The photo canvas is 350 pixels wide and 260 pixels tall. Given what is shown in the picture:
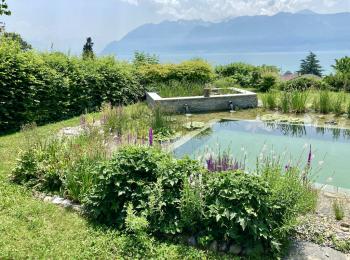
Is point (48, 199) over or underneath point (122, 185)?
underneath

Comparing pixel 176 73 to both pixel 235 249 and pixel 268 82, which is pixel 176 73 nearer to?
pixel 268 82

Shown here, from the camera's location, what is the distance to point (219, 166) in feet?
14.6

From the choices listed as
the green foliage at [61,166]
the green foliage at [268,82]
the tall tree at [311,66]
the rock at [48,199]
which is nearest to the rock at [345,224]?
the green foliage at [61,166]

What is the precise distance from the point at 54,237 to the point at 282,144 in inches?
214

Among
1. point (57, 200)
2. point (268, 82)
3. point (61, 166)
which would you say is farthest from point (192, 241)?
point (268, 82)

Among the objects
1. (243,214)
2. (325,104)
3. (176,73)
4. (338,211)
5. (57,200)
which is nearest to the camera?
(243,214)

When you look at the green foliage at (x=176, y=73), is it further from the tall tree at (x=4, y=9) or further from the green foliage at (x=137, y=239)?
the green foliage at (x=137, y=239)

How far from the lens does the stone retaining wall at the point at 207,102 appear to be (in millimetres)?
11344

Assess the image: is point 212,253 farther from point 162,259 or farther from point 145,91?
point 145,91

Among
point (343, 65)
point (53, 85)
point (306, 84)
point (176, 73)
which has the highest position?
point (343, 65)

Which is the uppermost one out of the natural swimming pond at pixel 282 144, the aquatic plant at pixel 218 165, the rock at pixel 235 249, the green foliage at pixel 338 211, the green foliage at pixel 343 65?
the green foliage at pixel 343 65

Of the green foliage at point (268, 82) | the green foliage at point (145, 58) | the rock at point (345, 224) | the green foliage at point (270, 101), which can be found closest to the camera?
the rock at point (345, 224)

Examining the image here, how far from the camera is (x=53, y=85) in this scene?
1004 centimetres

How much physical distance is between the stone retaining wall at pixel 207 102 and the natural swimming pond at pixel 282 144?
1.75 m
